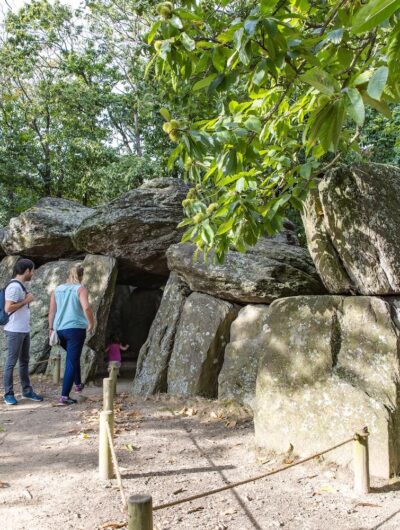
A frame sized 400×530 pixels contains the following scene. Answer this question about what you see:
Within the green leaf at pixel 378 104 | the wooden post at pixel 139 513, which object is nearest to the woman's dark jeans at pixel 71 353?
the wooden post at pixel 139 513

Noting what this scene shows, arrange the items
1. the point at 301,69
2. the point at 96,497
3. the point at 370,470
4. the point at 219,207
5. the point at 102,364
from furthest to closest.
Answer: the point at 102,364
the point at 219,207
the point at 370,470
the point at 96,497
the point at 301,69

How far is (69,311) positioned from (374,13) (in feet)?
17.7

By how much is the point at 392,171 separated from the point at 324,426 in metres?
2.36

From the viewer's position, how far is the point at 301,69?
291 cm

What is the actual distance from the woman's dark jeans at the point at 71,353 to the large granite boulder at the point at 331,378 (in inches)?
97.1

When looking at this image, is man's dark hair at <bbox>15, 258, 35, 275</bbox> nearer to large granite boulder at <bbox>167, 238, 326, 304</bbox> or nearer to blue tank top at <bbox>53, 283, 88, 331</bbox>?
blue tank top at <bbox>53, 283, 88, 331</bbox>

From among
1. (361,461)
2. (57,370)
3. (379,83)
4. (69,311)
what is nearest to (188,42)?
(379,83)

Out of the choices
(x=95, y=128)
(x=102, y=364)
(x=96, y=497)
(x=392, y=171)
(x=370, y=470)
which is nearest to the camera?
(x=96, y=497)

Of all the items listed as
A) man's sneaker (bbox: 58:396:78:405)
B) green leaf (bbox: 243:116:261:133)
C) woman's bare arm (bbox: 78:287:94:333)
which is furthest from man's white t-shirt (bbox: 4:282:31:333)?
green leaf (bbox: 243:116:261:133)

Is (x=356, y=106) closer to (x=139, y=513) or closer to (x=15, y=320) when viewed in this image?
(x=139, y=513)

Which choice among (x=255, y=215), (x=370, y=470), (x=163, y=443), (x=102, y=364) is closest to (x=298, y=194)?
(x=255, y=215)

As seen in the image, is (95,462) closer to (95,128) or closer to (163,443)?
(163,443)

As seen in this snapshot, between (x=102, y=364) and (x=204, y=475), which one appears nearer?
(x=204, y=475)

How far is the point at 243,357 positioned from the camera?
6.06m
